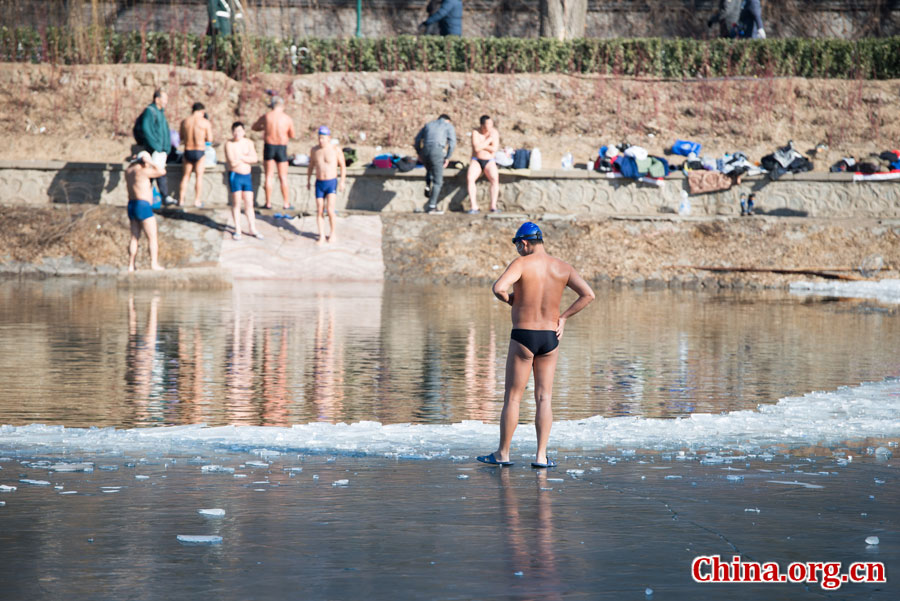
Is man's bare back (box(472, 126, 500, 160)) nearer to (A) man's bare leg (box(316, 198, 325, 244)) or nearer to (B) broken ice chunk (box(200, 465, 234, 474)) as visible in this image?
(A) man's bare leg (box(316, 198, 325, 244))

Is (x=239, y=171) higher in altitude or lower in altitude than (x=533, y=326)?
higher

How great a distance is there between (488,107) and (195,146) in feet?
32.5

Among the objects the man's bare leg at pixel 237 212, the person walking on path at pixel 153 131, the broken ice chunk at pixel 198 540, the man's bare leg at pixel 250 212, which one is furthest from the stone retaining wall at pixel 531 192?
the broken ice chunk at pixel 198 540

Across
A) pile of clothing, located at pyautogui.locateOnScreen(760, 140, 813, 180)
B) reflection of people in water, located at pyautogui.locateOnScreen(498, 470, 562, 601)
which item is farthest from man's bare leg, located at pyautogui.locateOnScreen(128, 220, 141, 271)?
reflection of people in water, located at pyautogui.locateOnScreen(498, 470, 562, 601)

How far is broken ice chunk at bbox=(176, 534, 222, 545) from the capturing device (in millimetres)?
6484

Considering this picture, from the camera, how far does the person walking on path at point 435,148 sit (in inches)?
1079

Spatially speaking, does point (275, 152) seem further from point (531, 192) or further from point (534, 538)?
point (534, 538)

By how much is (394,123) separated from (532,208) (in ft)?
20.9

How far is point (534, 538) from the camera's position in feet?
21.9

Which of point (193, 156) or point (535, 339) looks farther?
point (193, 156)

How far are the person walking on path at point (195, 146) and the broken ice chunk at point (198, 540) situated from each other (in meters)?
20.7

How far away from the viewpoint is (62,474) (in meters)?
7.99

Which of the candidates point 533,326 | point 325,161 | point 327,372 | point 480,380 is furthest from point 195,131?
point 533,326

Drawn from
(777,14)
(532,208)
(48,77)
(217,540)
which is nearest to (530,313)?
(217,540)
